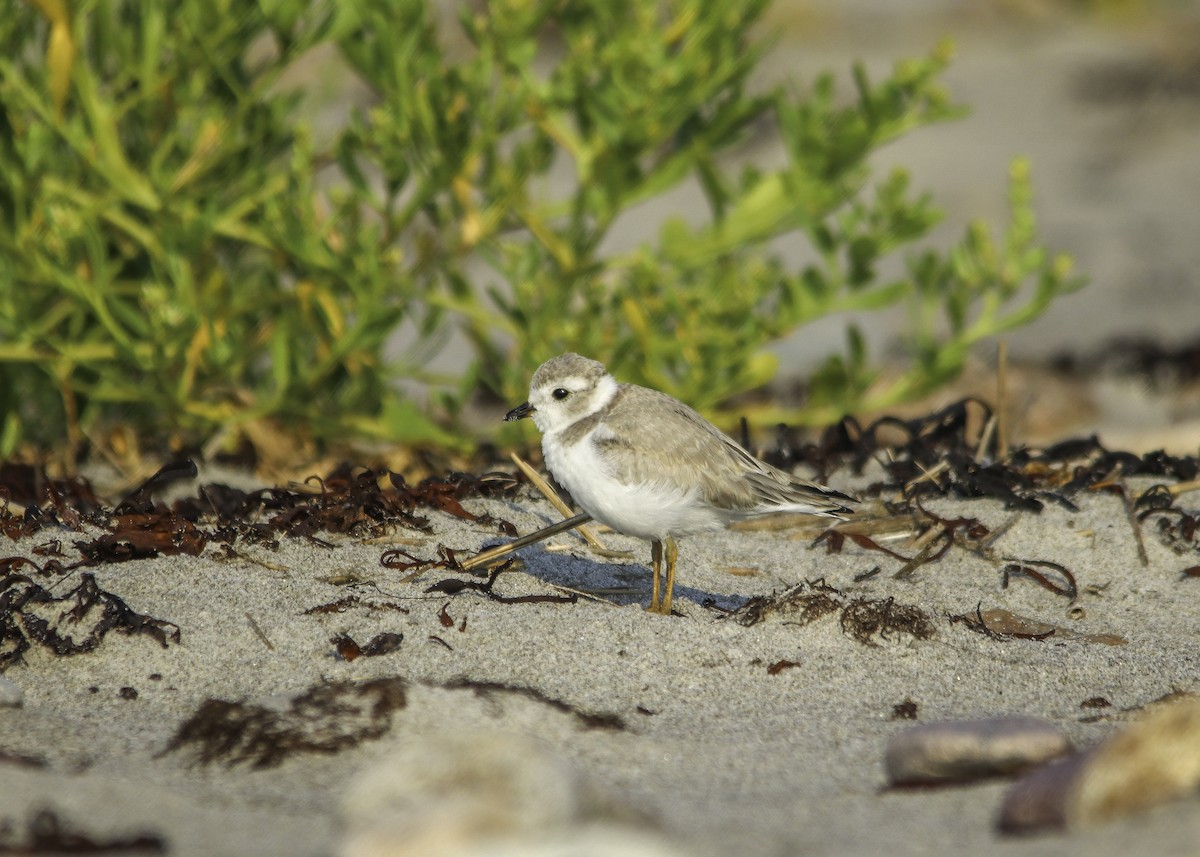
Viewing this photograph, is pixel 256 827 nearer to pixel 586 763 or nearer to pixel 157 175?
pixel 586 763

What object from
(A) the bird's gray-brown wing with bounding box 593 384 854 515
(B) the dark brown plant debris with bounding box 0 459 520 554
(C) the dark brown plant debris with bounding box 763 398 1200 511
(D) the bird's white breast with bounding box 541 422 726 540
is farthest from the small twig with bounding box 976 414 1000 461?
(B) the dark brown plant debris with bounding box 0 459 520 554

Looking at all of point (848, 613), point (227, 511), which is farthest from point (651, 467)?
point (227, 511)

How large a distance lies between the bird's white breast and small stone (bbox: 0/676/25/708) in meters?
1.57

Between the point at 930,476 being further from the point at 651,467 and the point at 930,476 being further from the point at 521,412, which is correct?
the point at 521,412

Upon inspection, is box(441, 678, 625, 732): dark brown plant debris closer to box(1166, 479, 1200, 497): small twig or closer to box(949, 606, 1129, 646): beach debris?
box(949, 606, 1129, 646): beach debris

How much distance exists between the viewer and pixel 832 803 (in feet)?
8.16

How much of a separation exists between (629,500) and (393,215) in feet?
6.34

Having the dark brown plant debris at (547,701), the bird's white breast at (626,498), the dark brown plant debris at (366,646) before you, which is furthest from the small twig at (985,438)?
the dark brown plant debris at (366,646)

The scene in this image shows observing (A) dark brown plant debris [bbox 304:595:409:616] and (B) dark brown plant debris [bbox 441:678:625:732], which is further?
(A) dark brown plant debris [bbox 304:595:409:616]

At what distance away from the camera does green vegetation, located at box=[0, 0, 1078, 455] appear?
4.86 metres

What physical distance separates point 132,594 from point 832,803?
207 centimetres

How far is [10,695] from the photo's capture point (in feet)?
9.80

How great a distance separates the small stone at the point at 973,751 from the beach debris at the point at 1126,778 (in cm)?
30

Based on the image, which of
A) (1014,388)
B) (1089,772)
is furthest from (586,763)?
(1014,388)
